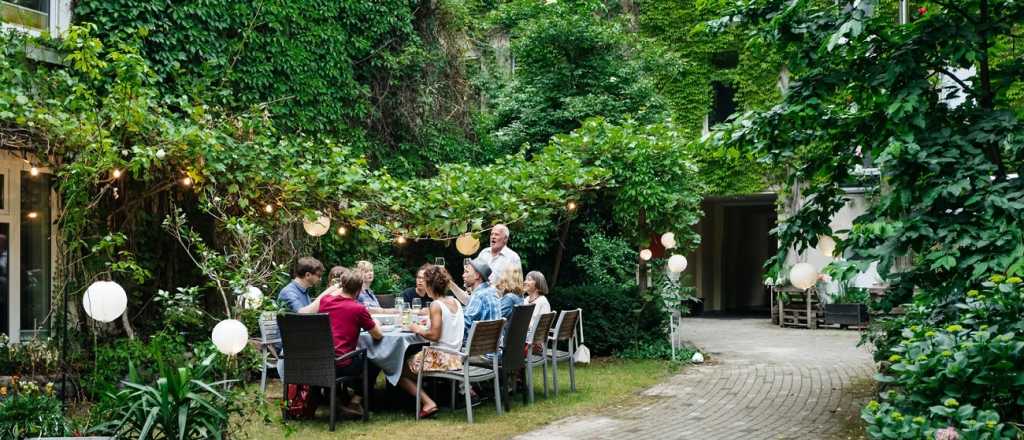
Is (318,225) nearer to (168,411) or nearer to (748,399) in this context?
(168,411)

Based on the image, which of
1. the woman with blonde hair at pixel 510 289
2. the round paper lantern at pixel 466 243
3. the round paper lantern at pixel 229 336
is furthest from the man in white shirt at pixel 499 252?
the round paper lantern at pixel 229 336

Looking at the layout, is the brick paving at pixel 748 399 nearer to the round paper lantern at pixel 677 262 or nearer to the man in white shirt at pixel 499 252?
the round paper lantern at pixel 677 262

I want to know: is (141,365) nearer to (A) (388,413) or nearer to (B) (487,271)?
(A) (388,413)

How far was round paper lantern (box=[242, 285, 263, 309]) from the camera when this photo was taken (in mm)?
6742

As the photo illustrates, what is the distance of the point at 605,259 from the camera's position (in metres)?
13.6

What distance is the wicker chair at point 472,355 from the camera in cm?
756

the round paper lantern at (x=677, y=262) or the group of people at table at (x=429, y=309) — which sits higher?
the round paper lantern at (x=677, y=262)

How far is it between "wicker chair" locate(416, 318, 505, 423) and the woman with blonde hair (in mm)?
1039

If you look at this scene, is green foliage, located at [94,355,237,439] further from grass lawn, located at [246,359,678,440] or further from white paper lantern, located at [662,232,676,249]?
white paper lantern, located at [662,232,676,249]

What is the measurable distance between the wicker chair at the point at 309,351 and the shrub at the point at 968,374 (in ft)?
14.2

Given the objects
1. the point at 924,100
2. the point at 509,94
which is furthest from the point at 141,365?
the point at 509,94

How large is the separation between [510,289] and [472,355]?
1613 millimetres

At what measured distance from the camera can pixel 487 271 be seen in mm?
8672

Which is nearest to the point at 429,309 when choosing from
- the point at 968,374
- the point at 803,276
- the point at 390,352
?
the point at 390,352
